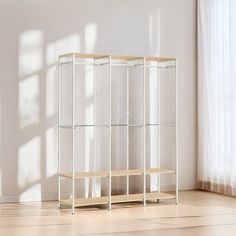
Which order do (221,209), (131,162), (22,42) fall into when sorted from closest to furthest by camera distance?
(221,209), (22,42), (131,162)

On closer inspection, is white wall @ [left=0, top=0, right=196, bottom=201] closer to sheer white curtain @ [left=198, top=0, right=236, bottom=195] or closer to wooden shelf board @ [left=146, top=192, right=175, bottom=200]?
sheer white curtain @ [left=198, top=0, right=236, bottom=195]

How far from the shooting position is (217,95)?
755cm

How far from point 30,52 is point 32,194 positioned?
165cm

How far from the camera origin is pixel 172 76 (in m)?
7.59

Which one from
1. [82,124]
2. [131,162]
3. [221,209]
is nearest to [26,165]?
[82,124]

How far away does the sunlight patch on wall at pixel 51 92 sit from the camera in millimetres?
7016

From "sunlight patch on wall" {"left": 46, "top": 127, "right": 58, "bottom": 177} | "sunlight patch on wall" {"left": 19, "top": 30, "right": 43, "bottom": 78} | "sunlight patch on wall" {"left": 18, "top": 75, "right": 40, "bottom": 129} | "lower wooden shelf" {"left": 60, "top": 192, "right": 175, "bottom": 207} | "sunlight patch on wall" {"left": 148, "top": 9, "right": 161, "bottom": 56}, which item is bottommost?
"lower wooden shelf" {"left": 60, "top": 192, "right": 175, "bottom": 207}

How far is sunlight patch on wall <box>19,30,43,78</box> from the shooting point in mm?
6887

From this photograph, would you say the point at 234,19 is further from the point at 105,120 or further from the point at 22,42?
the point at 22,42

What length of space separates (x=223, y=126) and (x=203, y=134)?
411mm

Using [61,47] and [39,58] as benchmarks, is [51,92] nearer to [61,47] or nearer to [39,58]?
[39,58]

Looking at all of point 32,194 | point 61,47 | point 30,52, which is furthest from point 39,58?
point 32,194

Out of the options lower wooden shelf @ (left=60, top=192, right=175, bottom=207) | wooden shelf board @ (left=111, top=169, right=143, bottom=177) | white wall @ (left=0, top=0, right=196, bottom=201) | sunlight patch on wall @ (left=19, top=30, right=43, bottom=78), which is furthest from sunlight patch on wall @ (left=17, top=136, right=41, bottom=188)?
wooden shelf board @ (left=111, top=169, right=143, bottom=177)

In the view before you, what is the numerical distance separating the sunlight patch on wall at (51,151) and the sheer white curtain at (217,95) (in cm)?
203
